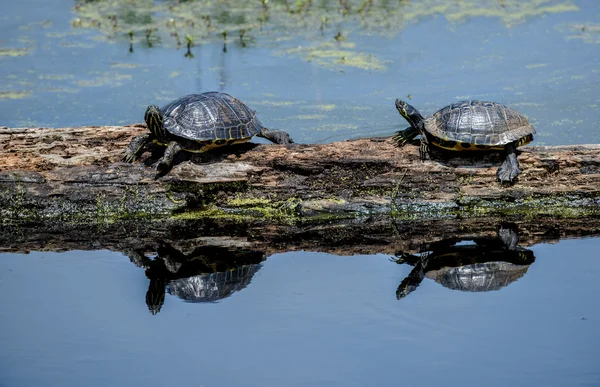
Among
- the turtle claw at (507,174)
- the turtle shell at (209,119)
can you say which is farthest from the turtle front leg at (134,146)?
the turtle claw at (507,174)

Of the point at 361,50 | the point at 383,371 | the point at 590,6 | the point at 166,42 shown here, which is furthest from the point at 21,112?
the point at 590,6

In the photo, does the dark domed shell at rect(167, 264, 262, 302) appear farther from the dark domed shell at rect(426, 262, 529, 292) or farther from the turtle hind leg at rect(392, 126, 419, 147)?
the turtle hind leg at rect(392, 126, 419, 147)

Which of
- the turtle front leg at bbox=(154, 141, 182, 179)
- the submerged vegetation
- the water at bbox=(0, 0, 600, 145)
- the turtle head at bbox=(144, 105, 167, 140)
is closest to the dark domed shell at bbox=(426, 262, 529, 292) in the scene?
the turtle front leg at bbox=(154, 141, 182, 179)

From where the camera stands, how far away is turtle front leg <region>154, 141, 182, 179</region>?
6.41 m

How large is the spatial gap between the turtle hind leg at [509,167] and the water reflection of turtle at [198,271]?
7.06 ft

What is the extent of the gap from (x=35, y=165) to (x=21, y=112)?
304 cm

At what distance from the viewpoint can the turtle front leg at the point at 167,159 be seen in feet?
21.0

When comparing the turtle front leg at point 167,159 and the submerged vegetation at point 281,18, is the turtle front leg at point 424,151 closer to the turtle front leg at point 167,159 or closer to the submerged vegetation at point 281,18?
the turtle front leg at point 167,159

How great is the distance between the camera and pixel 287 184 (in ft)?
21.3

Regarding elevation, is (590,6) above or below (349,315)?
above

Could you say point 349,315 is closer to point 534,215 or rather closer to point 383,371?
point 383,371

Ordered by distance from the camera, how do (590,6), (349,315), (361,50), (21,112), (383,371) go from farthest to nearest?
1. (590,6)
2. (361,50)
3. (21,112)
4. (349,315)
5. (383,371)

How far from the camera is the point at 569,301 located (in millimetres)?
4812

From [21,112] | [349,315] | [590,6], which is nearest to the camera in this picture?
[349,315]
